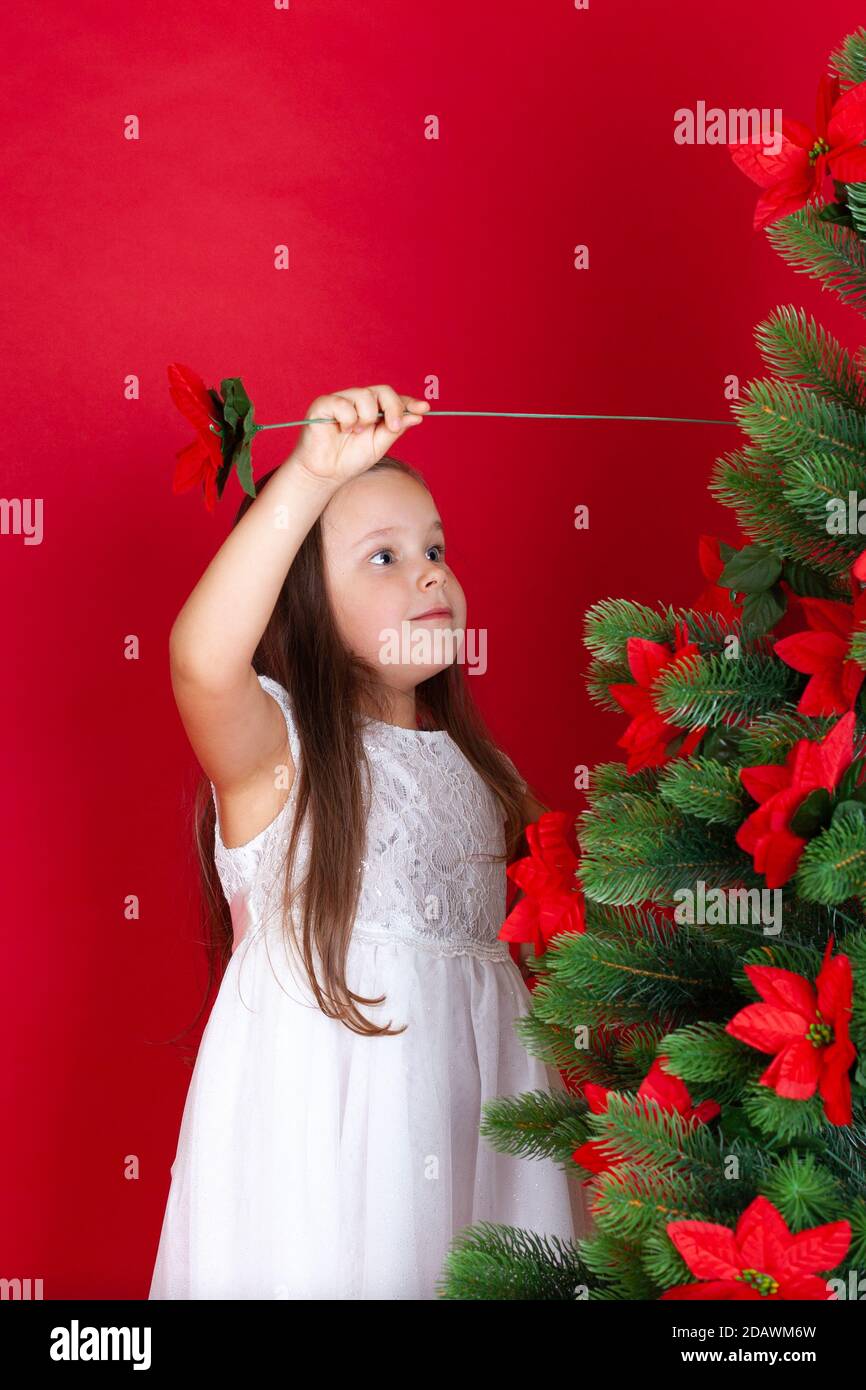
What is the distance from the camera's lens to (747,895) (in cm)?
79

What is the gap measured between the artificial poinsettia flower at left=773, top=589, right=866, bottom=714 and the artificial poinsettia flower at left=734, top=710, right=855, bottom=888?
3 cm

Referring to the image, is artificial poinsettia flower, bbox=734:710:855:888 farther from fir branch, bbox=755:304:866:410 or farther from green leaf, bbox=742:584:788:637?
fir branch, bbox=755:304:866:410

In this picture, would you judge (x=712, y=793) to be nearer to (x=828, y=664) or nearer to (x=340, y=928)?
(x=828, y=664)

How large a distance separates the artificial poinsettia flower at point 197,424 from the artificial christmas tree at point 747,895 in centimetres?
31

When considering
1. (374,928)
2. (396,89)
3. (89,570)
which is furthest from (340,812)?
(396,89)

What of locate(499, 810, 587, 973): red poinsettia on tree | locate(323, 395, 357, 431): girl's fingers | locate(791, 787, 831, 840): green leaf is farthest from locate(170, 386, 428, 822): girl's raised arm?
locate(791, 787, 831, 840): green leaf

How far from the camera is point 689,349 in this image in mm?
1675

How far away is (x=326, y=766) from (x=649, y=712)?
16.8 inches

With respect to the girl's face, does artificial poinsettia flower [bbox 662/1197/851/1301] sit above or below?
below

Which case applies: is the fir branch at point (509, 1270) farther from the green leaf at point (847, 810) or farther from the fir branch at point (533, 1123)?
the green leaf at point (847, 810)

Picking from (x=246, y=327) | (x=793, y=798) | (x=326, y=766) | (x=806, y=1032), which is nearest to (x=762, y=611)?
(x=793, y=798)

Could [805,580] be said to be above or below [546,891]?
above

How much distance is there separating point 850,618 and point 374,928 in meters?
0.56

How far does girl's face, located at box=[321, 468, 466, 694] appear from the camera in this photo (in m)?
1.28
